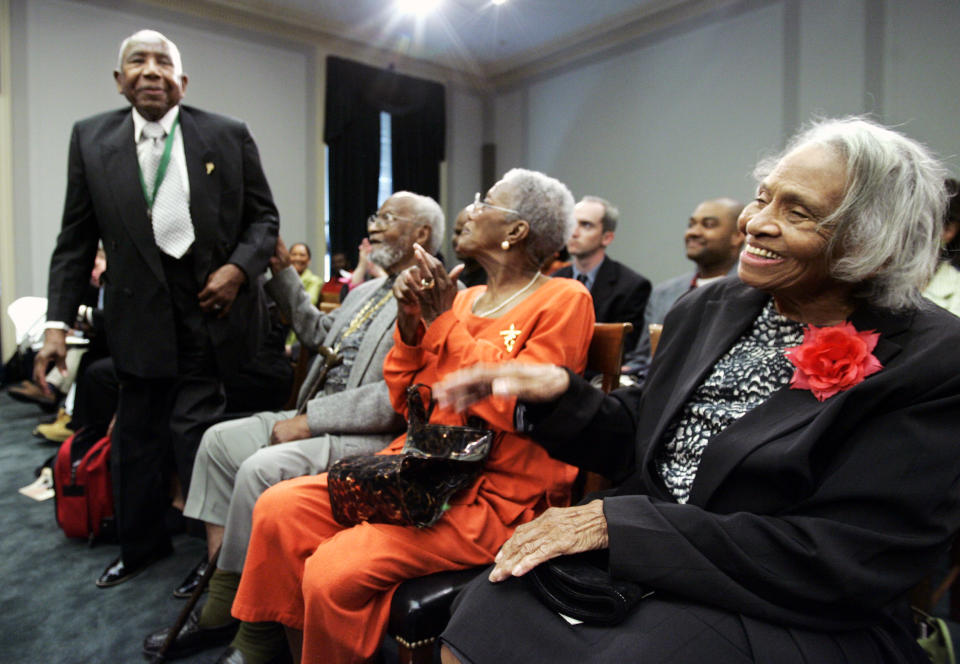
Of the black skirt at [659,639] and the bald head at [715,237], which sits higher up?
the bald head at [715,237]

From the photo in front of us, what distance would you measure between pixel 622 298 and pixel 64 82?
573 centimetres

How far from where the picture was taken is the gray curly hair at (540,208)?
1.67m

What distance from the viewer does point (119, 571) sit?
2.11 metres

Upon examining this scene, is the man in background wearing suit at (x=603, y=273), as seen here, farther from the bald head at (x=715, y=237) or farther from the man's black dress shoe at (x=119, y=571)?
the man's black dress shoe at (x=119, y=571)

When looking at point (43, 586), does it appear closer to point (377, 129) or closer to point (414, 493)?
point (414, 493)

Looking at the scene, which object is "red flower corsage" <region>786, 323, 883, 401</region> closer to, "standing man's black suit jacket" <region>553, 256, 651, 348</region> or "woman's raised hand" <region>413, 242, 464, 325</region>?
"woman's raised hand" <region>413, 242, 464, 325</region>

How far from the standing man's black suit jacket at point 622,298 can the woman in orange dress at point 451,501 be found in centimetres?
169

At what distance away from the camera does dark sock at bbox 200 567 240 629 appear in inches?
65.1

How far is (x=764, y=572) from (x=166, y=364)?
1763 mm

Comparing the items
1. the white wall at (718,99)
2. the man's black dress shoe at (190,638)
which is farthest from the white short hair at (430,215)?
the white wall at (718,99)

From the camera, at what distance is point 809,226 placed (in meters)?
0.99

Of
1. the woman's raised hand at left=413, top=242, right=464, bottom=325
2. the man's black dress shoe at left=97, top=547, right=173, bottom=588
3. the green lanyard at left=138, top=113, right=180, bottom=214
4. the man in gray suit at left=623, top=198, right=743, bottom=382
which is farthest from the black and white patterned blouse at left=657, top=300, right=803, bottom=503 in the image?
the man in gray suit at left=623, top=198, right=743, bottom=382

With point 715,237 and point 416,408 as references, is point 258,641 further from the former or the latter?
point 715,237

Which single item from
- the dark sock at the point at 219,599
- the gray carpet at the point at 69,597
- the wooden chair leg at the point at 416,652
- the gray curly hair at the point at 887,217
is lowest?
the gray carpet at the point at 69,597
